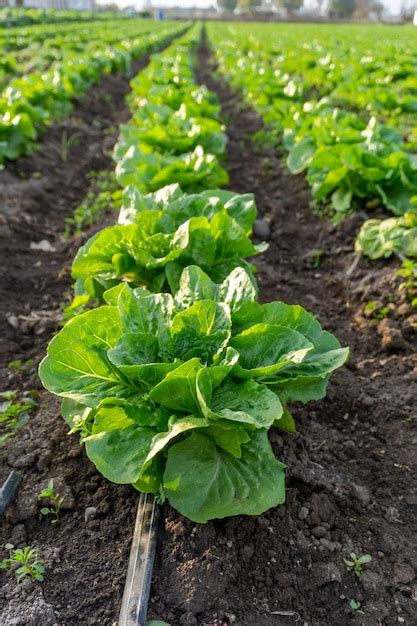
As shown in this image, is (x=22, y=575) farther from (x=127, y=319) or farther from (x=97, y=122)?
(x=97, y=122)

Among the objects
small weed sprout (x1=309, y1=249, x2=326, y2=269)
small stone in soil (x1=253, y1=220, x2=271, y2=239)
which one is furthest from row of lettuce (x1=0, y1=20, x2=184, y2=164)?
small weed sprout (x1=309, y1=249, x2=326, y2=269)

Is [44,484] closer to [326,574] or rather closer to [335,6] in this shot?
[326,574]

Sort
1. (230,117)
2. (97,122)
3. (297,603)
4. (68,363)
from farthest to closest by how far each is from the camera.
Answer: (230,117) < (97,122) < (68,363) < (297,603)

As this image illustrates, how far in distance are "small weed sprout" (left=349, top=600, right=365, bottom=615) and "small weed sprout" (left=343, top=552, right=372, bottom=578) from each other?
14cm

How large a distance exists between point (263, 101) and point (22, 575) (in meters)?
11.3

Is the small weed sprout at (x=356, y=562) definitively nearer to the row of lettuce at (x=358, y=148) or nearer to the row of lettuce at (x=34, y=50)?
the row of lettuce at (x=358, y=148)

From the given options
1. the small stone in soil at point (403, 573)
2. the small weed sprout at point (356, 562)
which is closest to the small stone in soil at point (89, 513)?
the small weed sprout at point (356, 562)

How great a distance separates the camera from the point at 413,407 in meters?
3.86

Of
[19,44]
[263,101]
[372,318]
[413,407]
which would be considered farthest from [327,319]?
[19,44]

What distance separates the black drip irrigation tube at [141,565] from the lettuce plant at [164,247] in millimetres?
1398

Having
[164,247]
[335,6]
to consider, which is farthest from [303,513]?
[335,6]

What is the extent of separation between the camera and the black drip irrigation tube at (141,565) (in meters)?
2.37

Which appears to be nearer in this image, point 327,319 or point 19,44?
point 327,319

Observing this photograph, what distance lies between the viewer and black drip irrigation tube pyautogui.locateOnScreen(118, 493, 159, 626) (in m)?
2.37
